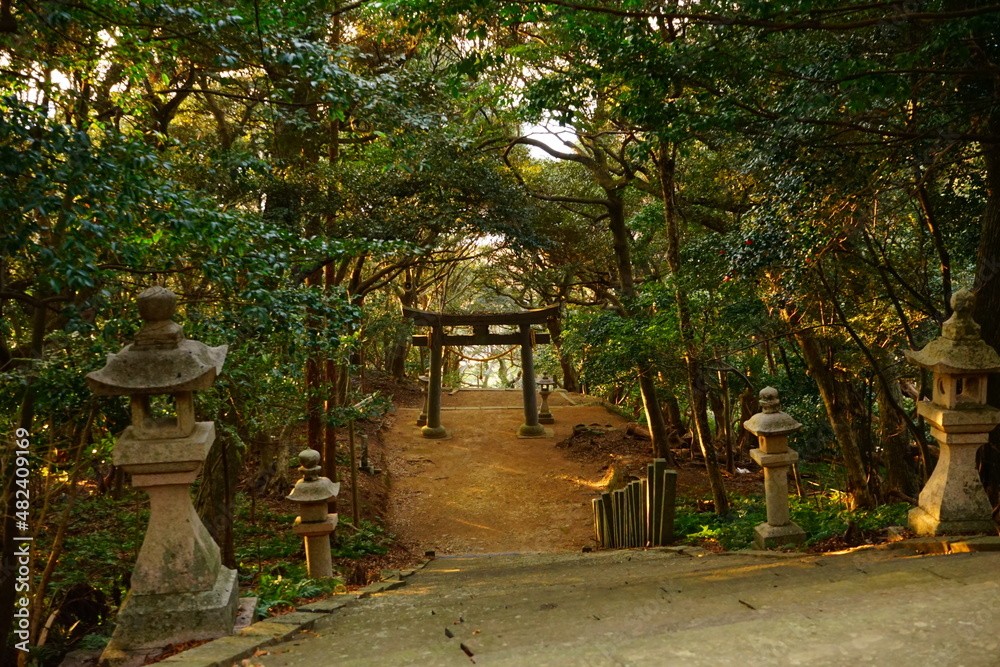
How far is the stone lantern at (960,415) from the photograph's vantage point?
5.18 metres

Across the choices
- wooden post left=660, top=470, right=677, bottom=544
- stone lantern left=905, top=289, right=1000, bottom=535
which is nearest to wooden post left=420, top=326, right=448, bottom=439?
wooden post left=660, top=470, right=677, bottom=544

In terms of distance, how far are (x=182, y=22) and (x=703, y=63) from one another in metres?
4.15

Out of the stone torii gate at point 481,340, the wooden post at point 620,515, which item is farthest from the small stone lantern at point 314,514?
the stone torii gate at point 481,340

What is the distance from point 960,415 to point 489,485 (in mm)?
10376

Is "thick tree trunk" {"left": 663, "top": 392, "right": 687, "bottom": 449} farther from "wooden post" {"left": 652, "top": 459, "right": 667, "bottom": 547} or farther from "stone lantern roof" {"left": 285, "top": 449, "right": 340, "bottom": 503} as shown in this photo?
"stone lantern roof" {"left": 285, "top": 449, "right": 340, "bottom": 503}

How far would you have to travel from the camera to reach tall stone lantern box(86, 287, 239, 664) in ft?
13.1

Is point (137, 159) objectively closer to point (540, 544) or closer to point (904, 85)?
point (904, 85)

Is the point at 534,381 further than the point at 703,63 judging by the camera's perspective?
Yes

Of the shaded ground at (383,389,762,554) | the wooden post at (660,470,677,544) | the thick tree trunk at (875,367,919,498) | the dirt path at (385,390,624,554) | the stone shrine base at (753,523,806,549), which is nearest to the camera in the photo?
the stone shrine base at (753,523,806,549)

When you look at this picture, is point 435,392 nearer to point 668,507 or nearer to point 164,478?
point 668,507

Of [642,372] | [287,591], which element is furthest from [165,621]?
[642,372]

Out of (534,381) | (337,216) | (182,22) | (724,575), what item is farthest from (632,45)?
(534,381)

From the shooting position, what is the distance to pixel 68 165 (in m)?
4.39

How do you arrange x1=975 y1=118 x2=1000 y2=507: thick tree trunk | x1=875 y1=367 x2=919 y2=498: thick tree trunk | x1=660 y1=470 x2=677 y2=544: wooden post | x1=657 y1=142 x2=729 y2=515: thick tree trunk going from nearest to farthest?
x1=975 y1=118 x2=1000 y2=507: thick tree trunk → x1=660 y1=470 x2=677 y2=544: wooden post → x1=875 y1=367 x2=919 y2=498: thick tree trunk → x1=657 y1=142 x2=729 y2=515: thick tree trunk
